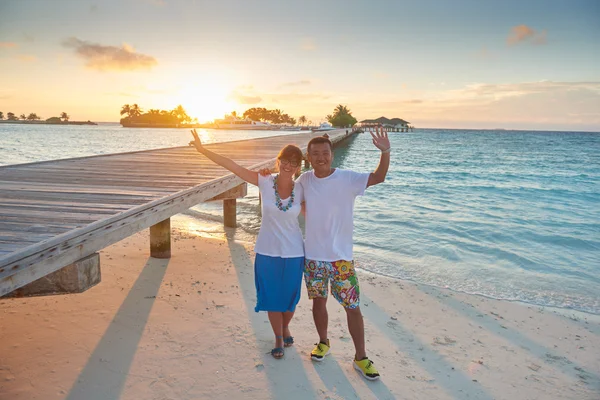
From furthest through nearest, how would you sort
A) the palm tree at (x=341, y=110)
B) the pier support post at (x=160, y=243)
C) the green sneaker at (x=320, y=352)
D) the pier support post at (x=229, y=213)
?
the palm tree at (x=341, y=110) → the pier support post at (x=229, y=213) → the pier support post at (x=160, y=243) → the green sneaker at (x=320, y=352)

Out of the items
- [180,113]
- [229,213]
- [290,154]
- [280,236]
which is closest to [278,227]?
[280,236]

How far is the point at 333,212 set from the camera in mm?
3154

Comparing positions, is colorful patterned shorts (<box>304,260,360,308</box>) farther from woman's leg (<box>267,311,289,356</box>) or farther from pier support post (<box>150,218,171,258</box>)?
pier support post (<box>150,218,171,258</box>)

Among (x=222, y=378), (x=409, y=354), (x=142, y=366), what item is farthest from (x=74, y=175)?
(x=409, y=354)

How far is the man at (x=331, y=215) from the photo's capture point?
3.12 metres

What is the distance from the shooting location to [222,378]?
3.53 meters

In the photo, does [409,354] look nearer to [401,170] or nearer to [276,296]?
[276,296]

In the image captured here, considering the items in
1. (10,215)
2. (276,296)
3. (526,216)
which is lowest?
(526,216)

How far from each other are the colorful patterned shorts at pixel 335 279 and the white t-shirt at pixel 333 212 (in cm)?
7

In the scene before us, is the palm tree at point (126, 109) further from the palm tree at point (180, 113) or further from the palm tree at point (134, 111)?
the palm tree at point (180, 113)

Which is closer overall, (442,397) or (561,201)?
(442,397)

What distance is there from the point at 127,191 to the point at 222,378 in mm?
2843

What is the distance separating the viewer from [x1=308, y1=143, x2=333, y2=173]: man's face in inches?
122

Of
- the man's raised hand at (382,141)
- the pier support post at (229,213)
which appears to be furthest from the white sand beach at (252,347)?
the pier support post at (229,213)
